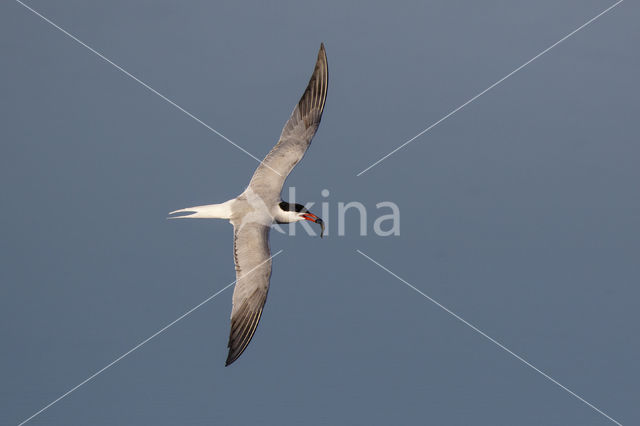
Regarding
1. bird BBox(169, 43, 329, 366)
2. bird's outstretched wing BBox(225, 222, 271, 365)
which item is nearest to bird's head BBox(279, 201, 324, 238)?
bird BBox(169, 43, 329, 366)

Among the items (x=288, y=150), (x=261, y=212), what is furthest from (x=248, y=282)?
(x=288, y=150)

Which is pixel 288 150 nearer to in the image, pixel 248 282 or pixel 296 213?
pixel 296 213

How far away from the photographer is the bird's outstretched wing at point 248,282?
8.57m

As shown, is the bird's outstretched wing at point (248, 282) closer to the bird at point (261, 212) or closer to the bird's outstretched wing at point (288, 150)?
the bird at point (261, 212)

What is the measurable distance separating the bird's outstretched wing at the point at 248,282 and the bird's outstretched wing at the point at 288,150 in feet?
1.62

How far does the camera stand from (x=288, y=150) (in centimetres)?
909

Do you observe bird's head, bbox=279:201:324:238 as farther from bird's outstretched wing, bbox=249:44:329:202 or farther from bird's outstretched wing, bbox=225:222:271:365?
bird's outstretched wing, bbox=225:222:271:365

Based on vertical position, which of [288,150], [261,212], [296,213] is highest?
[288,150]

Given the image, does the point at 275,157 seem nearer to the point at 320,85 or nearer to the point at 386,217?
the point at 320,85

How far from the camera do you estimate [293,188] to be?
9.68 meters

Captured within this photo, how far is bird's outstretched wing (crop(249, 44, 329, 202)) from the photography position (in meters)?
9.07

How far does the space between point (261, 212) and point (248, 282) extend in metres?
0.85

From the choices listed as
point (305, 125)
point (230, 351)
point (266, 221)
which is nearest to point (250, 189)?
point (266, 221)

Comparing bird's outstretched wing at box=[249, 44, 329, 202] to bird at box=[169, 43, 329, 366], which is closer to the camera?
bird at box=[169, 43, 329, 366]
